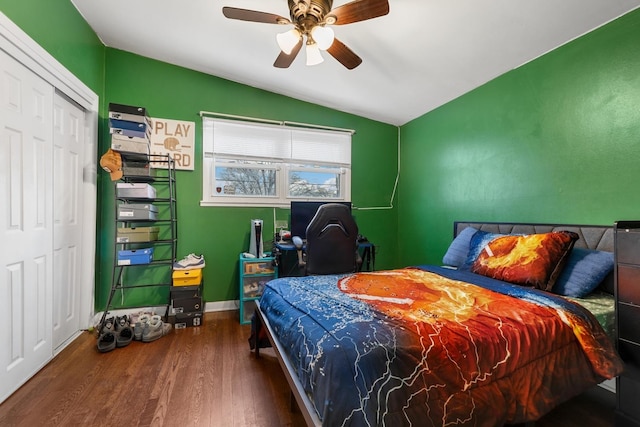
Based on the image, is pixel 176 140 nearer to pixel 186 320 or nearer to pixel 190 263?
pixel 190 263

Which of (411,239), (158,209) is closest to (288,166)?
(158,209)

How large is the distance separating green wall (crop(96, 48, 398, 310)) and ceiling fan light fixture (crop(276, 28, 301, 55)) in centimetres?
160

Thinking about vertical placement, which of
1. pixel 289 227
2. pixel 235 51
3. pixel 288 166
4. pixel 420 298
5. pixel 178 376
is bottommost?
Answer: pixel 178 376

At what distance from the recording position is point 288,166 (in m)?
3.56

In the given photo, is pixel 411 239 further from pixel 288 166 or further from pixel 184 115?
pixel 184 115

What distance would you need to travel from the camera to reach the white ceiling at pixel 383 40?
1.87m

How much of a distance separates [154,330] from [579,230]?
3518 millimetres

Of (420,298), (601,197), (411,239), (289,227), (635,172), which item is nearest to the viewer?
(420,298)

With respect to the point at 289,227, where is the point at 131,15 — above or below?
above

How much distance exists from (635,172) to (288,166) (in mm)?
3055

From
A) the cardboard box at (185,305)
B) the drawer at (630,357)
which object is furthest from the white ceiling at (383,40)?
the cardboard box at (185,305)

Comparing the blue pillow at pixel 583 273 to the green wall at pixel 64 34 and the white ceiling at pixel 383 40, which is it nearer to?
the white ceiling at pixel 383 40

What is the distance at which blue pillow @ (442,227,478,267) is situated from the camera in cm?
257

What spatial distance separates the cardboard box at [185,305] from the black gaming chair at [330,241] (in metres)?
1.18
